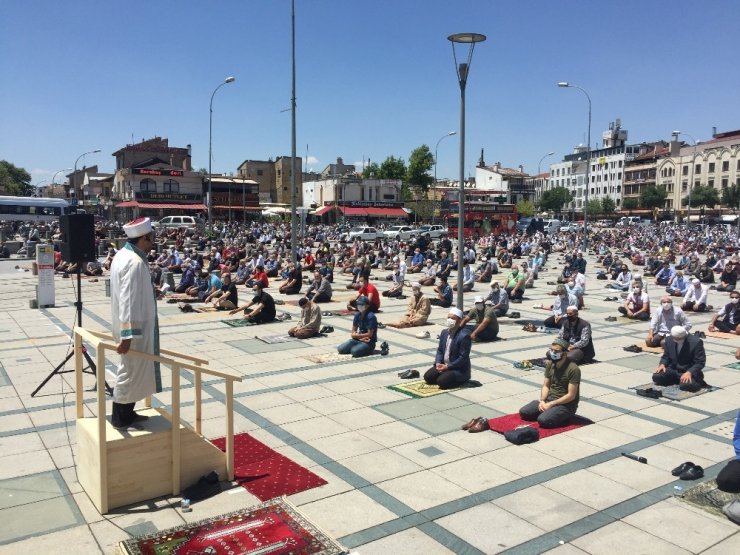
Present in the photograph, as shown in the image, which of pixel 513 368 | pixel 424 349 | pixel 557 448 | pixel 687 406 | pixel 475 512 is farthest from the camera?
pixel 424 349

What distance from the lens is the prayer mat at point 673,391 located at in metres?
9.23

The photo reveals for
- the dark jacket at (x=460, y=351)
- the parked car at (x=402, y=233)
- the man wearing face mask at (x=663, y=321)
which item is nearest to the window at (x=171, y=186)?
the parked car at (x=402, y=233)

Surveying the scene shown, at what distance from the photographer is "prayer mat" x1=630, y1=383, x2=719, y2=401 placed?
30.3 feet

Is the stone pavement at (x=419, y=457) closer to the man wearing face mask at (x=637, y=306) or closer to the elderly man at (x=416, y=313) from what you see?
the elderly man at (x=416, y=313)

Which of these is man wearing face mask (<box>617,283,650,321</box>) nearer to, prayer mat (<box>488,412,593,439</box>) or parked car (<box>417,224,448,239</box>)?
prayer mat (<box>488,412,593,439</box>)

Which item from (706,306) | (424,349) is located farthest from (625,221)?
(424,349)

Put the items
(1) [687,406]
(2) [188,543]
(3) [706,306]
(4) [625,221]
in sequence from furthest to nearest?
1. (4) [625,221]
2. (3) [706,306]
3. (1) [687,406]
4. (2) [188,543]

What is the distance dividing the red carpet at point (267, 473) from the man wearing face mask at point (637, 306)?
12.0 meters

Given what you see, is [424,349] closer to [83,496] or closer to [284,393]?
[284,393]

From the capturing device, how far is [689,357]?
9.77 metres

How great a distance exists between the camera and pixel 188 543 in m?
4.92

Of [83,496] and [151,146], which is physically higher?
[151,146]

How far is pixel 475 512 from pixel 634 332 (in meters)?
10.4

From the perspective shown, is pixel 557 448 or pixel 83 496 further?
pixel 557 448
